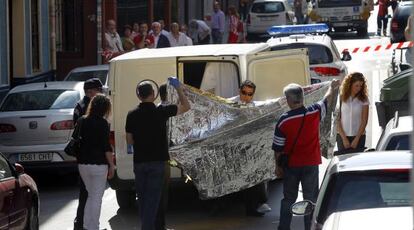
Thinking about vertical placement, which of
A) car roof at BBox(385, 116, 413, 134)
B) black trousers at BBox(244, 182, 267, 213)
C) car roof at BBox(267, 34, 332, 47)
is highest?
car roof at BBox(267, 34, 332, 47)

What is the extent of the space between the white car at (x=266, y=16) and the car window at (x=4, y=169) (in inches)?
1273

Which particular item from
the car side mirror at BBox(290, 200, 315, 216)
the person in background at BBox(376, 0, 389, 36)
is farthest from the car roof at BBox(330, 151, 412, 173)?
the person in background at BBox(376, 0, 389, 36)

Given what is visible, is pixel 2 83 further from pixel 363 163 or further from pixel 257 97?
pixel 363 163

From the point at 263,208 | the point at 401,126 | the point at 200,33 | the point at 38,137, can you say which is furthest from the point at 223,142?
the point at 200,33

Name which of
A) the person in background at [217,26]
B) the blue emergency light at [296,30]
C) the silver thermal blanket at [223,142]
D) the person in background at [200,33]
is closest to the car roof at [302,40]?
the blue emergency light at [296,30]

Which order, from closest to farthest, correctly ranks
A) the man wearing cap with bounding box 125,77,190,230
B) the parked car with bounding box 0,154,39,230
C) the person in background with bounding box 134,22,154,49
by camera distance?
the parked car with bounding box 0,154,39,230
the man wearing cap with bounding box 125,77,190,230
the person in background with bounding box 134,22,154,49

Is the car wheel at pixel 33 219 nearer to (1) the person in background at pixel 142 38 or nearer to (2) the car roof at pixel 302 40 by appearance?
(2) the car roof at pixel 302 40

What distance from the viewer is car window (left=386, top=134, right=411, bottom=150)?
9.39 metres

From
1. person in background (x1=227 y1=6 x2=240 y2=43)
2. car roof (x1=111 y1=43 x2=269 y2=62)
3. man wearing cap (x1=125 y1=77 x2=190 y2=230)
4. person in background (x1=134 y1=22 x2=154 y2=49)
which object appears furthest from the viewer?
person in background (x1=227 y1=6 x2=240 y2=43)

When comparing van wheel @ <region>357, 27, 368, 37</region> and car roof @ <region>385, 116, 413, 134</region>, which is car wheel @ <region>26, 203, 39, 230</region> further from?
van wheel @ <region>357, 27, 368, 37</region>

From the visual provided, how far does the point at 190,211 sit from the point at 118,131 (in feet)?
5.14

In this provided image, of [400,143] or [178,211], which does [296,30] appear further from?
[400,143]

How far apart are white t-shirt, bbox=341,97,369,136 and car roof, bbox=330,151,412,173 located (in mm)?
4304

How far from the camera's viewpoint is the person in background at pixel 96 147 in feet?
34.9
